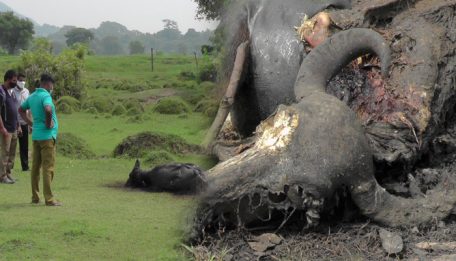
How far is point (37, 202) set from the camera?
7043 millimetres

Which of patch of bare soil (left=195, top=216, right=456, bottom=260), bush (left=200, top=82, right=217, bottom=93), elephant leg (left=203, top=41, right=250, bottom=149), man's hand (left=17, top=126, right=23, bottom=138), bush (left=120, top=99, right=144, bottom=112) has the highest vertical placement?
elephant leg (left=203, top=41, right=250, bottom=149)

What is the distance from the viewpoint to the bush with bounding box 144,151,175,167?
10.6 meters

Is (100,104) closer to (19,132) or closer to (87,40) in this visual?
(19,132)

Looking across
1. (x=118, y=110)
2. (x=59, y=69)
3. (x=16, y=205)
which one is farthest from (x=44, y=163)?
(x=59, y=69)

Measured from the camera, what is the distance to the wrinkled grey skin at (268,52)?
5.09 meters

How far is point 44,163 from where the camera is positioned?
22.7 ft

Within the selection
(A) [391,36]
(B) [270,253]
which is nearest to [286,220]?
(B) [270,253]

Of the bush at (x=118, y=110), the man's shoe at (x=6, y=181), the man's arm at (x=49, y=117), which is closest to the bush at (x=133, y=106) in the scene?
the bush at (x=118, y=110)

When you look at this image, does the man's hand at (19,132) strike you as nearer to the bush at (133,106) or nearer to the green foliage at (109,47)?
the bush at (133,106)

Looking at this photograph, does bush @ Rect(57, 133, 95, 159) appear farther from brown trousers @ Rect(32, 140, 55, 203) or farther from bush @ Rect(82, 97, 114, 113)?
bush @ Rect(82, 97, 114, 113)

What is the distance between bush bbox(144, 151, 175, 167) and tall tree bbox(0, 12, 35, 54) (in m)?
51.1

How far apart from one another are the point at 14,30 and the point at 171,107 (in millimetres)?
44443

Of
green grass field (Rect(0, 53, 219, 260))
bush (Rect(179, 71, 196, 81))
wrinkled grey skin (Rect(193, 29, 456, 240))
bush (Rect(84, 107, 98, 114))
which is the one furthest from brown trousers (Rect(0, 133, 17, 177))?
bush (Rect(179, 71, 196, 81))

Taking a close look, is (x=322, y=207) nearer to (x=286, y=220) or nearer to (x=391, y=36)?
(x=286, y=220)
